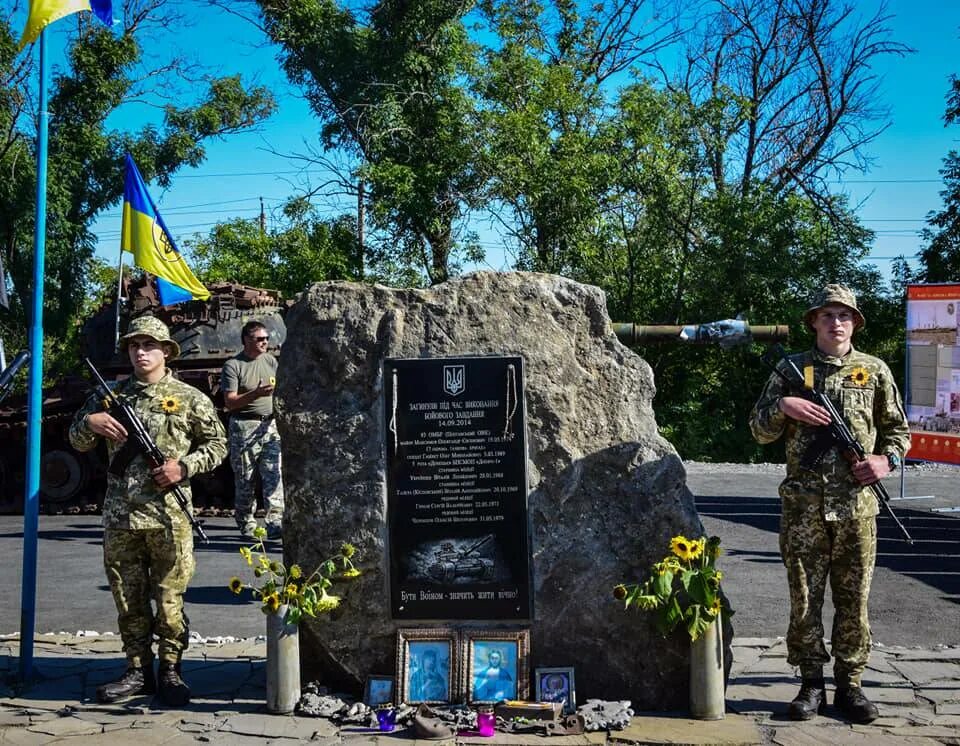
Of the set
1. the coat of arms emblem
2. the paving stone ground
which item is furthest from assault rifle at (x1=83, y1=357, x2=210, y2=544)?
the coat of arms emblem

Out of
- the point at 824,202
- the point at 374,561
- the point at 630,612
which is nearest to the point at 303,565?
the point at 374,561

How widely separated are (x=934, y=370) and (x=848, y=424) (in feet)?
24.1

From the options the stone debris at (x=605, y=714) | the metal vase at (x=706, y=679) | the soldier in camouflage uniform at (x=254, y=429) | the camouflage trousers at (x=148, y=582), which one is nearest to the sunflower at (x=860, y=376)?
the metal vase at (x=706, y=679)

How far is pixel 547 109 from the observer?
20828mm

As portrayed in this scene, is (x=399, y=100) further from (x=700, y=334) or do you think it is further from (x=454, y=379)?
(x=454, y=379)

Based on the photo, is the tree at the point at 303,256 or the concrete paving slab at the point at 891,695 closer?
the concrete paving slab at the point at 891,695

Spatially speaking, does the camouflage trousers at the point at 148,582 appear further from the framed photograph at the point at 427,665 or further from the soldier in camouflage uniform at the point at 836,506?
the soldier in camouflage uniform at the point at 836,506

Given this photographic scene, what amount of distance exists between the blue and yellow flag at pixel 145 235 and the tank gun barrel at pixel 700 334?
5722mm

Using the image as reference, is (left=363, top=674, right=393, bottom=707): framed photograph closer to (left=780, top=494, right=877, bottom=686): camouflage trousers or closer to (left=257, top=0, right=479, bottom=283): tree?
(left=780, top=494, right=877, bottom=686): camouflage trousers

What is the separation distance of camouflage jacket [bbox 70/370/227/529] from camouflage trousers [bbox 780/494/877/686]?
9.65 ft

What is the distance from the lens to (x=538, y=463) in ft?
17.1

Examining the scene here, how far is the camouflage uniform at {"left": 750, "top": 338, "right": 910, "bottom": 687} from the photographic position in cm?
498

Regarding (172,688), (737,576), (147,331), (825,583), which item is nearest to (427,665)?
(172,688)

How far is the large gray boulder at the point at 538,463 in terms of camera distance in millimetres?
5102
